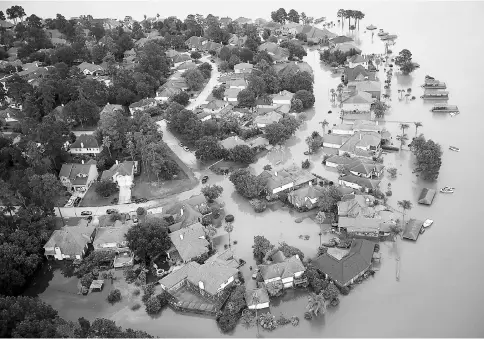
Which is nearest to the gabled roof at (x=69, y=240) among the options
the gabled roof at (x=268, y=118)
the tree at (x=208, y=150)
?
the tree at (x=208, y=150)

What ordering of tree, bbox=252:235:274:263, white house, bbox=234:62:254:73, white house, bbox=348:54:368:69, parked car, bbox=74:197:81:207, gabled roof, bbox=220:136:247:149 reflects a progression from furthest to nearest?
white house, bbox=234:62:254:73 < white house, bbox=348:54:368:69 < gabled roof, bbox=220:136:247:149 < parked car, bbox=74:197:81:207 < tree, bbox=252:235:274:263

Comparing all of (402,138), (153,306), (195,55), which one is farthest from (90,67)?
(153,306)

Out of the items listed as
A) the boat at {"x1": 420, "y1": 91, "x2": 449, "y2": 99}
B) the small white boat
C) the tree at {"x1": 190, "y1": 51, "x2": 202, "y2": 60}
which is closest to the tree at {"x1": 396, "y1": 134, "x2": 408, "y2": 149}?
the small white boat

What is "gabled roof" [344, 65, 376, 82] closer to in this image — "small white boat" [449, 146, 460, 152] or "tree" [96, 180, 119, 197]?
"small white boat" [449, 146, 460, 152]

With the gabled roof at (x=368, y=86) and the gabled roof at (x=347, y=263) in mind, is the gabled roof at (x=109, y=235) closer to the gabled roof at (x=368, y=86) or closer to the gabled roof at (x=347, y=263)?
the gabled roof at (x=347, y=263)

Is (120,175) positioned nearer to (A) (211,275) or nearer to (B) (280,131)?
(A) (211,275)

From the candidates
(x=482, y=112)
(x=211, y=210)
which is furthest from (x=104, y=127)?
(x=482, y=112)

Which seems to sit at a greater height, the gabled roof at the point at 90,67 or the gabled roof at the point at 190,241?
the gabled roof at the point at 90,67
